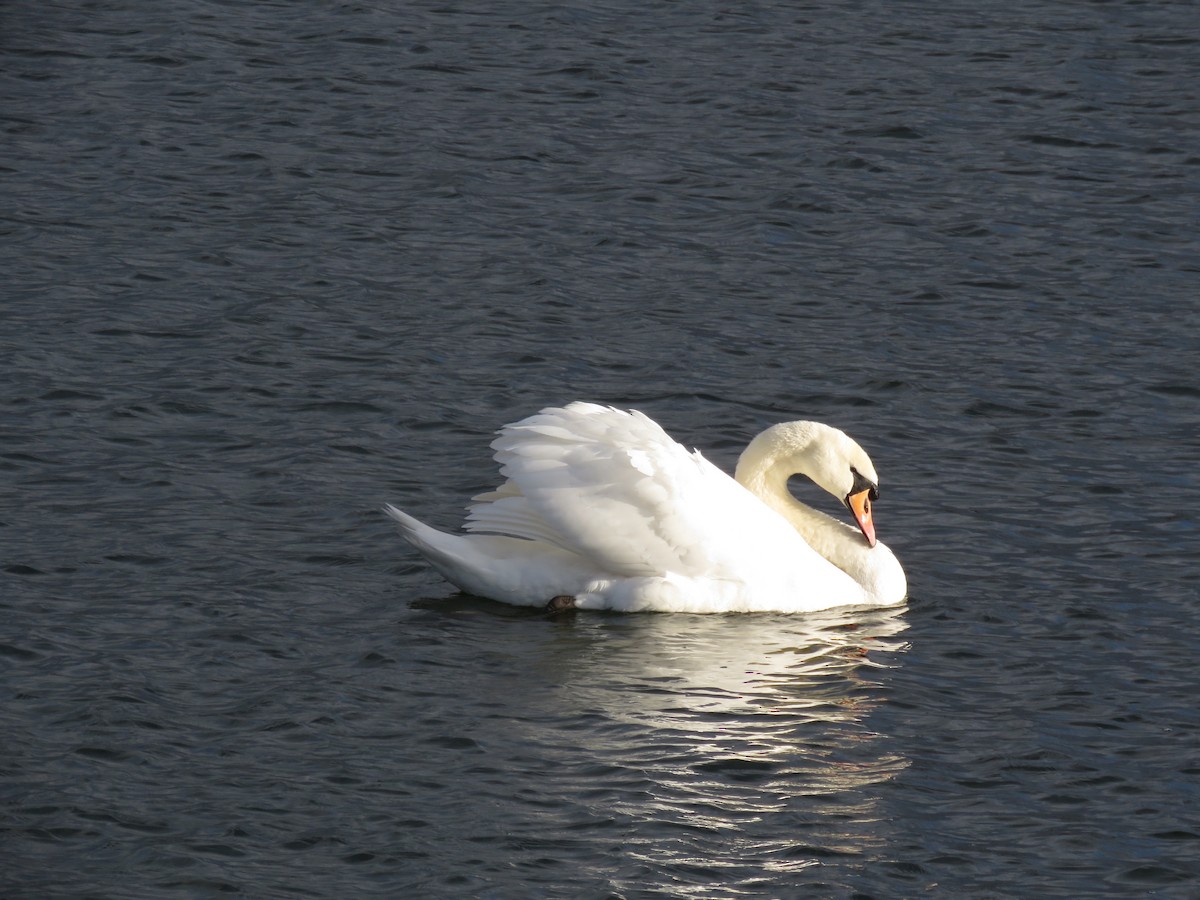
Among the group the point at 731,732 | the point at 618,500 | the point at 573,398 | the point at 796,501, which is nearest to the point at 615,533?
the point at 618,500

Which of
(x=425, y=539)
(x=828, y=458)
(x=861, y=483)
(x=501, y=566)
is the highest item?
(x=828, y=458)

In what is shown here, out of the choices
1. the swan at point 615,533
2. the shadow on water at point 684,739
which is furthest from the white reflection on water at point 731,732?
the swan at point 615,533

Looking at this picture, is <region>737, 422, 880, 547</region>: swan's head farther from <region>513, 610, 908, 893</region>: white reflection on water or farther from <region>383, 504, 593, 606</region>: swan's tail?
<region>383, 504, 593, 606</region>: swan's tail

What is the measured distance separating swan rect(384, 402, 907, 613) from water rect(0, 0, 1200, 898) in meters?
0.20

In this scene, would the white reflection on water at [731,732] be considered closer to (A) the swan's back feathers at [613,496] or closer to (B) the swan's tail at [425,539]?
(A) the swan's back feathers at [613,496]

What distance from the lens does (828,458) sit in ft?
44.8

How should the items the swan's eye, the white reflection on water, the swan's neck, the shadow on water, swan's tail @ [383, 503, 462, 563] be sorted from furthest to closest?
the swan's eye, the swan's neck, swan's tail @ [383, 503, 462, 563], the white reflection on water, the shadow on water

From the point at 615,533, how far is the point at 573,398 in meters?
3.27

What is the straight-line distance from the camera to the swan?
41.6 ft

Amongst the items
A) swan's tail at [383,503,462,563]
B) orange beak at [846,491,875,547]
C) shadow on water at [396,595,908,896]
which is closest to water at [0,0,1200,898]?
shadow on water at [396,595,908,896]

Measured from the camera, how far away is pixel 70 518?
13.4 meters

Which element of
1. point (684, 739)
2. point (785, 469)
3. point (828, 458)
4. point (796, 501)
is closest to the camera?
point (684, 739)

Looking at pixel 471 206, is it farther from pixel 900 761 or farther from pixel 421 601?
pixel 900 761

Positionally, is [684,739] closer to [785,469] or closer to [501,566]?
[501,566]
